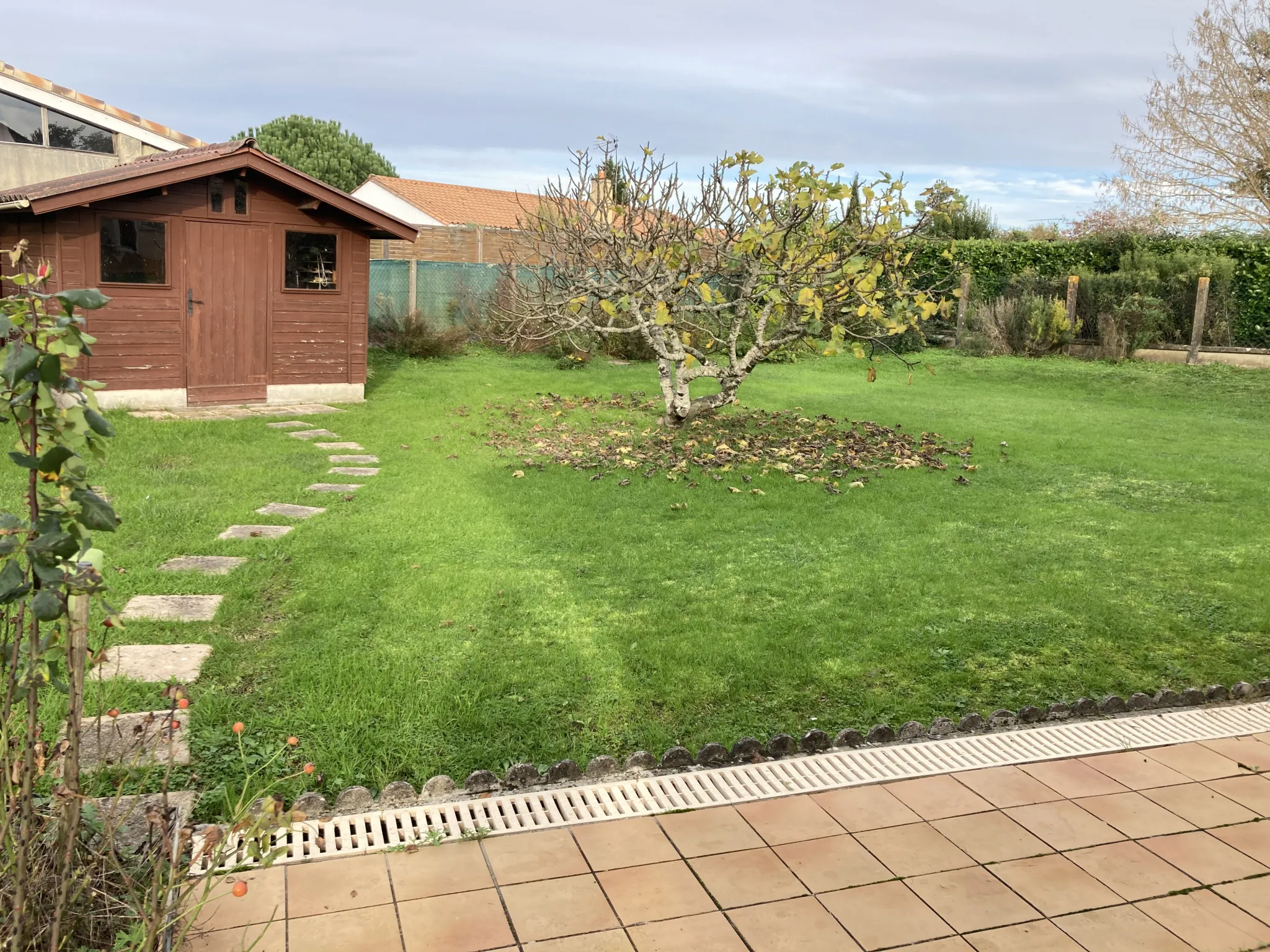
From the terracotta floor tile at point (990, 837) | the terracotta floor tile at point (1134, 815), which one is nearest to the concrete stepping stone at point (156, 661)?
the terracotta floor tile at point (990, 837)

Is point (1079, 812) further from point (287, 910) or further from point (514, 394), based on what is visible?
point (514, 394)

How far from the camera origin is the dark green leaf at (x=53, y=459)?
1723mm

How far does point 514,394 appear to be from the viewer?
12.9 meters

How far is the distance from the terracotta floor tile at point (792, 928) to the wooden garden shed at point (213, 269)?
963 cm

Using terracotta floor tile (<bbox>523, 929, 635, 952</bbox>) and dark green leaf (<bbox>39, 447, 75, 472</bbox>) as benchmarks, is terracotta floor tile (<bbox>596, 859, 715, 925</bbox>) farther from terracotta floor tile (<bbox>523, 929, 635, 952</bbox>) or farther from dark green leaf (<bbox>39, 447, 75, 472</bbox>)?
dark green leaf (<bbox>39, 447, 75, 472</bbox>)

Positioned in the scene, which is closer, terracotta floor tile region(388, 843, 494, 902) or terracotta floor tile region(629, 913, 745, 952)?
terracotta floor tile region(629, 913, 745, 952)

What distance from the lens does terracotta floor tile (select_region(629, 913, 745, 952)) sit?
90.7 inches

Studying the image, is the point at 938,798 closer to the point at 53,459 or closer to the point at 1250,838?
the point at 1250,838

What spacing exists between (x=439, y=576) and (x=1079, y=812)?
133 inches

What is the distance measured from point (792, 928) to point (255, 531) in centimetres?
463

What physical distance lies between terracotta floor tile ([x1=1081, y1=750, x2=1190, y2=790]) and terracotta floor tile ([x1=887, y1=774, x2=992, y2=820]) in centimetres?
57

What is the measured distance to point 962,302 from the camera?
19.7 meters

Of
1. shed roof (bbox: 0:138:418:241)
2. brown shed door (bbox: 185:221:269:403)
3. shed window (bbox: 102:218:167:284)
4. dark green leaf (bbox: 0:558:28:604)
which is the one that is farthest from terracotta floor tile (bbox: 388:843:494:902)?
shed window (bbox: 102:218:167:284)

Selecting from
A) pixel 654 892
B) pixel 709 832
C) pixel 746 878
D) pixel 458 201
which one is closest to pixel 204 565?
pixel 709 832
